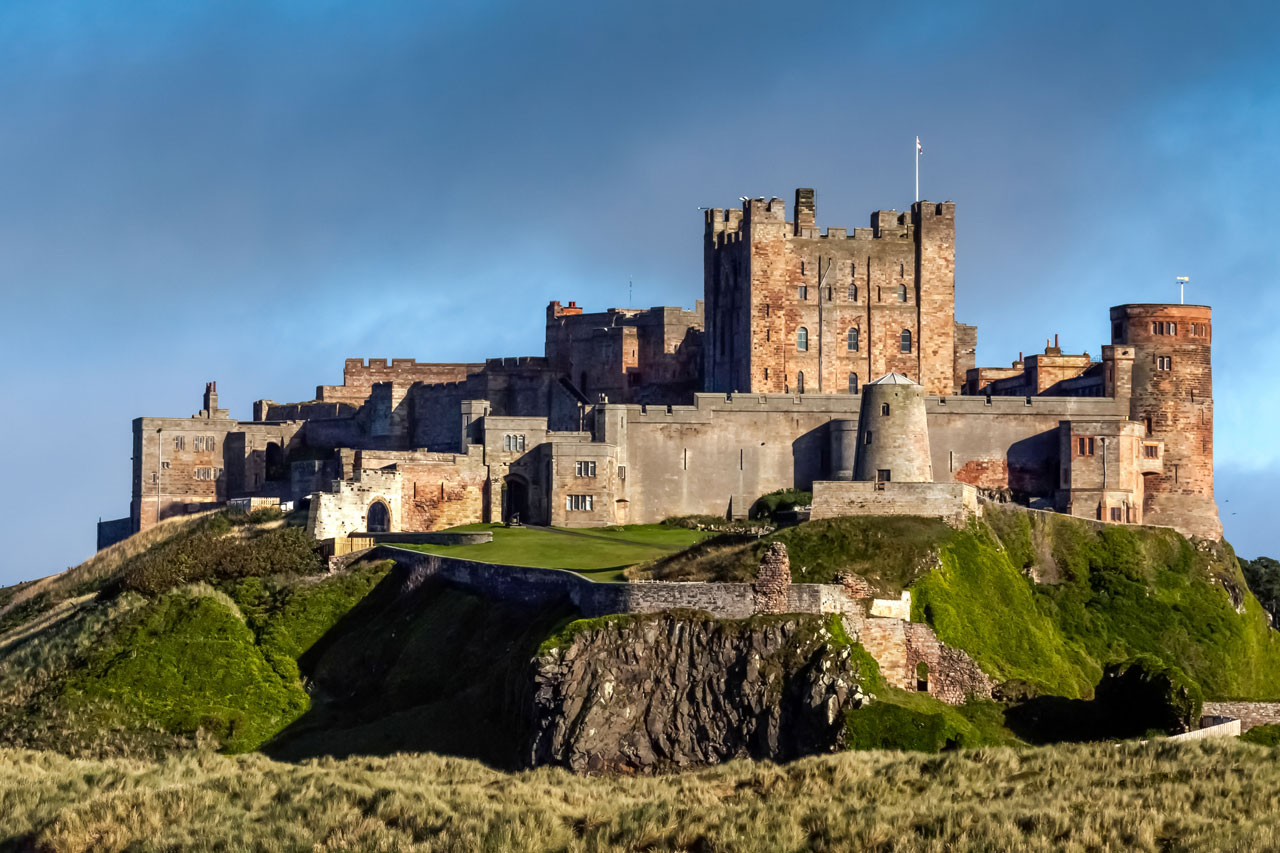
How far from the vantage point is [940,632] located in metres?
52.3

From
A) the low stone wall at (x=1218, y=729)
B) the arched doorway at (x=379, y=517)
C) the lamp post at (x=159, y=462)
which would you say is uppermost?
the lamp post at (x=159, y=462)

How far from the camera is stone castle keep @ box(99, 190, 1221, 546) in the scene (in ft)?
231

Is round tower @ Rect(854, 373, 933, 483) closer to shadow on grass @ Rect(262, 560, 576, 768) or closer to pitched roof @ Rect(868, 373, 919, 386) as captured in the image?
pitched roof @ Rect(868, 373, 919, 386)

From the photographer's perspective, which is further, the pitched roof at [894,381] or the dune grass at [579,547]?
the pitched roof at [894,381]

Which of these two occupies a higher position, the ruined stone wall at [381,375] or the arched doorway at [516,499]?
the ruined stone wall at [381,375]

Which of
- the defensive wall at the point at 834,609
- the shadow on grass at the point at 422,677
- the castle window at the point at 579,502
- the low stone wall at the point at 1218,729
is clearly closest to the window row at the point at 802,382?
the castle window at the point at 579,502

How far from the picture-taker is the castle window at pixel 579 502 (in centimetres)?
7112

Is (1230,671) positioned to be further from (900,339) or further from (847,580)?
(900,339)

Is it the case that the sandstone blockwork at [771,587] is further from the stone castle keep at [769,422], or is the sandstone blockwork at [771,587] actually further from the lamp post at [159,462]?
the lamp post at [159,462]

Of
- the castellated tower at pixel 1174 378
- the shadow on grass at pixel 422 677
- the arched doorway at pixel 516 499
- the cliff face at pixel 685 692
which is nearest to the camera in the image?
the cliff face at pixel 685 692

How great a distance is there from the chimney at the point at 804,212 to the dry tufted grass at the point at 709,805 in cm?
4388

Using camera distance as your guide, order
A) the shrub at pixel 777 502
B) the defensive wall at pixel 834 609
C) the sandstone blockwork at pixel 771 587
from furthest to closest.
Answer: the shrub at pixel 777 502 → the defensive wall at pixel 834 609 → the sandstone blockwork at pixel 771 587

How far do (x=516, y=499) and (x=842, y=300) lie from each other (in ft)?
57.3

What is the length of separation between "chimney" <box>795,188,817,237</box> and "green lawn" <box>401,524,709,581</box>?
16.8m
